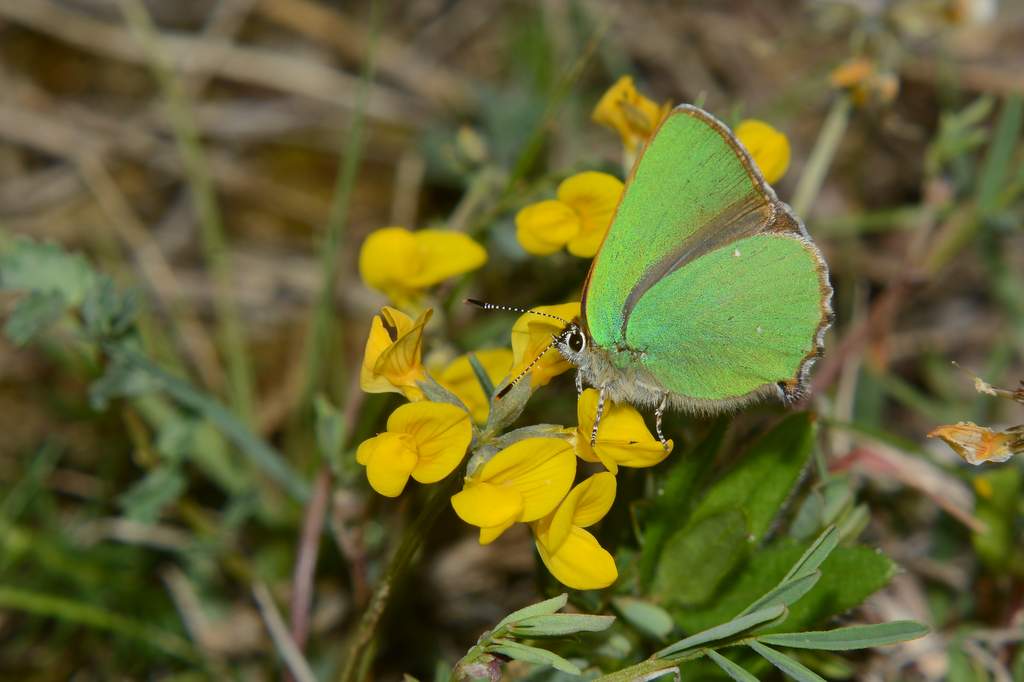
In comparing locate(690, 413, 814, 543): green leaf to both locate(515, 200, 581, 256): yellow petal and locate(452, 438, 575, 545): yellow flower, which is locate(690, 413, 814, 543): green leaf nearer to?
locate(452, 438, 575, 545): yellow flower

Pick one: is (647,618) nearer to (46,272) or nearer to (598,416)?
(598,416)

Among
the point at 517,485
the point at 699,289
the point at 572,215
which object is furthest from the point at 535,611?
the point at 572,215

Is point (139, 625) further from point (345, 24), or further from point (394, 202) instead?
point (345, 24)

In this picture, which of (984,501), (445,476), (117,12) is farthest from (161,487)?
(117,12)

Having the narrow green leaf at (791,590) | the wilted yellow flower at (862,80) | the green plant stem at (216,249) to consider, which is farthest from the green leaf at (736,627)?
the green plant stem at (216,249)

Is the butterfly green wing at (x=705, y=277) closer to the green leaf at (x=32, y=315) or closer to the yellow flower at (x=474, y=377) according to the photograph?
the yellow flower at (x=474, y=377)

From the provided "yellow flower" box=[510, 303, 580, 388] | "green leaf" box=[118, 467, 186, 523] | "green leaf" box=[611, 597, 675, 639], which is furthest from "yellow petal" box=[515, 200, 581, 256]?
"green leaf" box=[118, 467, 186, 523]

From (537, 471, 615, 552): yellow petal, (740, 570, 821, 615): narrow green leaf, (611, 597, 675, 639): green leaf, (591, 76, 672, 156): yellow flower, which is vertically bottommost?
(611, 597, 675, 639): green leaf

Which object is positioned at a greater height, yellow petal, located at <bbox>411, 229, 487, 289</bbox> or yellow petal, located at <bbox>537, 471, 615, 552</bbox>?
yellow petal, located at <bbox>411, 229, 487, 289</bbox>
